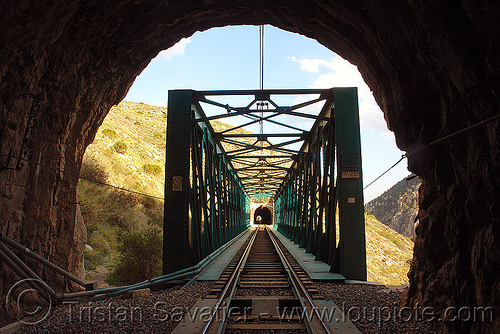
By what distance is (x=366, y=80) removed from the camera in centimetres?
545

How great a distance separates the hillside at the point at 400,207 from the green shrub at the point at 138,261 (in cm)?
5478

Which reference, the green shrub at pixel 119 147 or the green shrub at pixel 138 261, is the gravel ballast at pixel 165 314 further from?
the green shrub at pixel 119 147

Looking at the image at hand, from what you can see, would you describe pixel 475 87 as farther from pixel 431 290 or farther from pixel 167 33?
pixel 167 33

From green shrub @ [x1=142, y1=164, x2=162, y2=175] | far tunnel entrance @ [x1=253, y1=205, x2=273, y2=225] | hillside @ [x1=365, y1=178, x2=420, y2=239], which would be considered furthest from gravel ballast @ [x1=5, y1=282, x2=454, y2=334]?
far tunnel entrance @ [x1=253, y1=205, x2=273, y2=225]

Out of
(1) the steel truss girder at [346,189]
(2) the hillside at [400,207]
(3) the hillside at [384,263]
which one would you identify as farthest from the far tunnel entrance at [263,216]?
(1) the steel truss girder at [346,189]

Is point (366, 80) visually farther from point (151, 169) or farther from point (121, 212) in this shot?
point (151, 169)

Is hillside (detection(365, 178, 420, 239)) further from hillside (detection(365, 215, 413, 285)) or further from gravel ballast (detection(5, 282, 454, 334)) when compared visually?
gravel ballast (detection(5, 282, 454, 334))

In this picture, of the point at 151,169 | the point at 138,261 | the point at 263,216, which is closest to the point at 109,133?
the point at 151,169

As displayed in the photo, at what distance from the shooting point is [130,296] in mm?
5168

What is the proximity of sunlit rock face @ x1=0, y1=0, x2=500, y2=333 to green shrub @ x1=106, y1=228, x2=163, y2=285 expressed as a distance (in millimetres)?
3964

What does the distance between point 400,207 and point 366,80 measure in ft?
238

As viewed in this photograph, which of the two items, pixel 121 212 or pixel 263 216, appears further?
pixel 263 216

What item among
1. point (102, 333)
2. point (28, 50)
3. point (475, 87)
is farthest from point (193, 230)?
point (475, 87)

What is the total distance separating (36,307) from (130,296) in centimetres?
131
